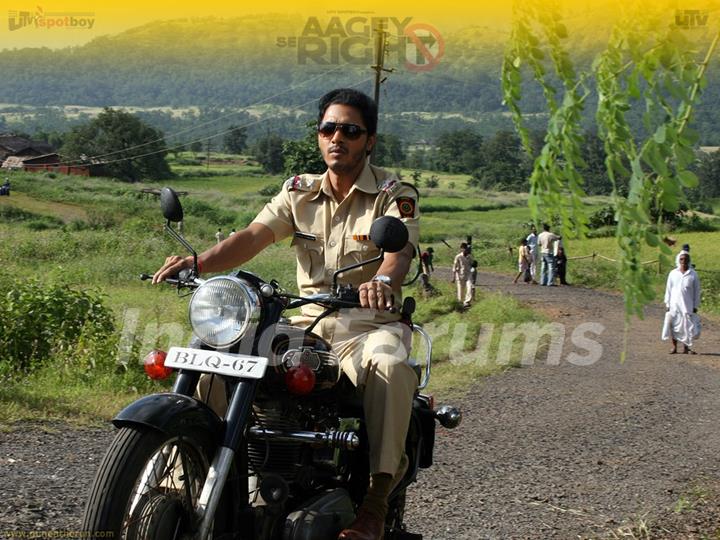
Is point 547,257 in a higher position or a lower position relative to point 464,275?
lower

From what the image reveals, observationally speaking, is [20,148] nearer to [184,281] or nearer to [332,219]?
[332,219]

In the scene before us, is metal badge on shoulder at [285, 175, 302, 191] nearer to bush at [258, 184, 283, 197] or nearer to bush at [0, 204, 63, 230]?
bush at [0, 204, 63, 230]

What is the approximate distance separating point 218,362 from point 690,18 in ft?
7.00

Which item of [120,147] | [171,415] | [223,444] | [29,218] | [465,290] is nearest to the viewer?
[171,415]

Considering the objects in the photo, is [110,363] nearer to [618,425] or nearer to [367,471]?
[618,425]

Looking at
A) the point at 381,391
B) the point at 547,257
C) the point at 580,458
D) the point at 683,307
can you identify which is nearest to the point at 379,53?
the point at 547,257

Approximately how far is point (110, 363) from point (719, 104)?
706 centimetres

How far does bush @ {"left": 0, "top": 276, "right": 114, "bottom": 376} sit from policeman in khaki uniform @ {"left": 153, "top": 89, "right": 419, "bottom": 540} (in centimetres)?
654

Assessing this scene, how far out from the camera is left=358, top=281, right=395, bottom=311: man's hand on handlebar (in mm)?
3736

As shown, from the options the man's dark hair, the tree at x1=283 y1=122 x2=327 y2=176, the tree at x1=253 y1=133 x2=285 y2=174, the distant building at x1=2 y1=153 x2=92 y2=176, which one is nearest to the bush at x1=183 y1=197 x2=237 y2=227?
the tree at x1=283 y1=122 x2=327 y2=176

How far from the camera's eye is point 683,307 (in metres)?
17.7

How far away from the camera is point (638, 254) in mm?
3795

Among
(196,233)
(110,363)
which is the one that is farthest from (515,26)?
(196,233)

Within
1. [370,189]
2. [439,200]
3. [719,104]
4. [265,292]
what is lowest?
[439,200]
